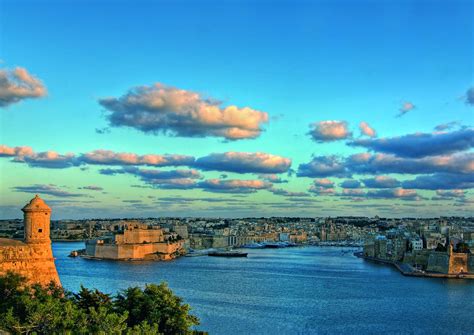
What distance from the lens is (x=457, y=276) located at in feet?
105

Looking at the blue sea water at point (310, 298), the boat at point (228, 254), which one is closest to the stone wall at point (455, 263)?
the blue sea water at point (310, 298)

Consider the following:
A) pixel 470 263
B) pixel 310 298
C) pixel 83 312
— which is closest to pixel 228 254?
pixel 470 263

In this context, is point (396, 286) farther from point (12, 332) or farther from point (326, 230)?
point (326, 230)

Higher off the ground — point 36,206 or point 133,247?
point 36,206

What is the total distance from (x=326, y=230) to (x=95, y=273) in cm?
6448

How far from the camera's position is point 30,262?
10453 mm

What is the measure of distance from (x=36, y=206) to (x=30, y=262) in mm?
1014

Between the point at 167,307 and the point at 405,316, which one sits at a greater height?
the point at 167,307

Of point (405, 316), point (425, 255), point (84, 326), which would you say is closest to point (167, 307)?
point (84, 326)

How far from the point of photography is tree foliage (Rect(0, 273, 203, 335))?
8453mm

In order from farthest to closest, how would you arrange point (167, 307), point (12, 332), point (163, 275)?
point (163, 275) → point (167, 307) → point (12, 332)

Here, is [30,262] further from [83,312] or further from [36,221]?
[83,312]

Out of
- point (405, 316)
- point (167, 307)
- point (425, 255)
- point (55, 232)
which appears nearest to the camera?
point (167, 307)

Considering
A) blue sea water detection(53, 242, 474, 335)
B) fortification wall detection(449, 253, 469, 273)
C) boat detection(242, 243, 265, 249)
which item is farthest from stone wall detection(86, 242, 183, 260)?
boat detection(242, 243, 265, 249)
